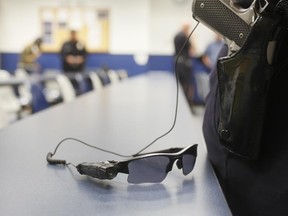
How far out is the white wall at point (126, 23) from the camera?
6.70m

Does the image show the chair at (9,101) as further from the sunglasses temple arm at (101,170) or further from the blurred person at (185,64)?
the sunglasses temple arm at (101,170)

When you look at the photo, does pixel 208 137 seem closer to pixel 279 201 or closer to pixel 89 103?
pixel 279 201

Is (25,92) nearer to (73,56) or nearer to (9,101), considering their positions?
(9,101)

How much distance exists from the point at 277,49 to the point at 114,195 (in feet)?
1.20

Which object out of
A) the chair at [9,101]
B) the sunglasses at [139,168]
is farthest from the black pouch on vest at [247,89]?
the chair at [9,101]

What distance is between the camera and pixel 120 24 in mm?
6750

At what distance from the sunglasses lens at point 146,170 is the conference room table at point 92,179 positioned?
0.01 m

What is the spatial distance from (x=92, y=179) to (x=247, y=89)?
0.31 meters

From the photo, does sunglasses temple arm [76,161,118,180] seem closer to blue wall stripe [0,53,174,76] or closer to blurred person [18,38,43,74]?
blurred person [18,38,43,74]

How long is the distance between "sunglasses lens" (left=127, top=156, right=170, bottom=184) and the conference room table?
0.04 ft

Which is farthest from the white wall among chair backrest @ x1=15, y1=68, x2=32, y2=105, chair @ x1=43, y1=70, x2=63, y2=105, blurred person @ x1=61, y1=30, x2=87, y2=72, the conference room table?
the conference room table

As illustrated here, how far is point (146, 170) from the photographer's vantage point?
62 cm

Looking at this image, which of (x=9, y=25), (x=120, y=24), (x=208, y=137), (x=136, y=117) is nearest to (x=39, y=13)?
(x=9, y=25)

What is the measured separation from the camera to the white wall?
Result: 264 inches
